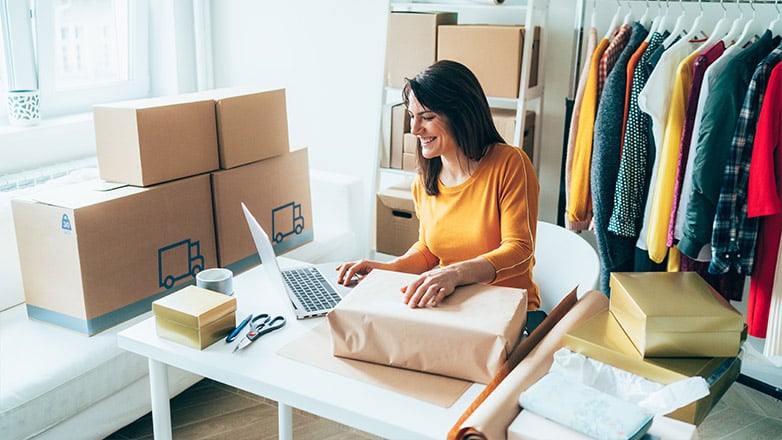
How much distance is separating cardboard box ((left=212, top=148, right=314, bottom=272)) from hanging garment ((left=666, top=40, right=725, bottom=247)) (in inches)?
55.4

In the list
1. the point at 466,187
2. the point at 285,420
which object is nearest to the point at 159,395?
the point at 285,420

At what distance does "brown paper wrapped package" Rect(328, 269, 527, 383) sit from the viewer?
126cm

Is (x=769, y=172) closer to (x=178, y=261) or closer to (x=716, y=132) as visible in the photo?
(x=716, y=132)

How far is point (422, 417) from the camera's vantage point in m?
1.20

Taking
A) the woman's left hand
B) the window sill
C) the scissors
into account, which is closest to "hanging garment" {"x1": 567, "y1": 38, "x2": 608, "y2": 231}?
the woman's left hand

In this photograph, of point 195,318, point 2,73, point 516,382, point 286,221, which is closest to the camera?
point 516,382

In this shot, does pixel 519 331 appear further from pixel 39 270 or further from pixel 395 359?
pixel 39 270

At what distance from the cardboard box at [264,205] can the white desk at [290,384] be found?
3.05 feet

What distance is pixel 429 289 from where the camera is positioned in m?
1.36

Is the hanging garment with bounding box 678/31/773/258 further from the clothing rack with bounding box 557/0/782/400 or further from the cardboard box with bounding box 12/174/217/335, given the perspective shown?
the cardboard box with bounding box 12/174/217/335

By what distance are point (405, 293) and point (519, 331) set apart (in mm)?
229

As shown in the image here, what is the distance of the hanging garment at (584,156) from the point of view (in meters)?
2.52

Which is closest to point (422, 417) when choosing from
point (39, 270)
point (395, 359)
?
point (395, 359)

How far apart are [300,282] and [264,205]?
101 cm
